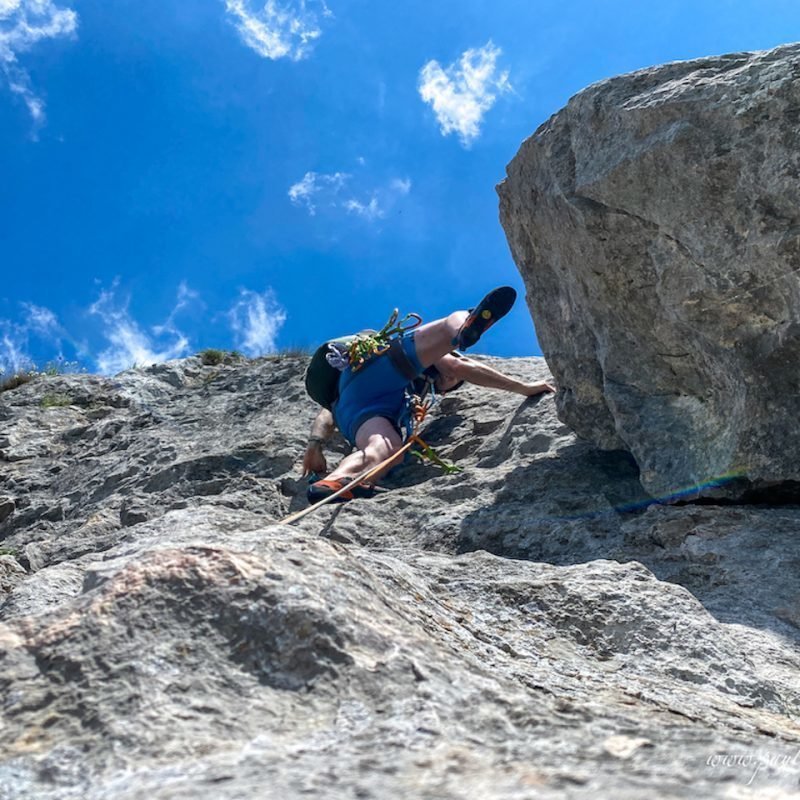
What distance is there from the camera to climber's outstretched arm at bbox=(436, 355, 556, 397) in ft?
19.4

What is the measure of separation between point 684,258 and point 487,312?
2.05 metres

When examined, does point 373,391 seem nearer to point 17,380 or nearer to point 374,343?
point 374,343

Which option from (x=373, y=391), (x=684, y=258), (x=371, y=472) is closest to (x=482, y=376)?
(x=373, y=391)

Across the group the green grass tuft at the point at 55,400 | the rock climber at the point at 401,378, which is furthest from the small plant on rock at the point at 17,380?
the rock climber at the point at 401,378

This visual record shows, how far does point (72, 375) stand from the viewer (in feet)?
32.4

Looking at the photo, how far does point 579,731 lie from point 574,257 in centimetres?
312

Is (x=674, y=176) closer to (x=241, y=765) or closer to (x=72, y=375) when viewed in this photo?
(x=241, y=765)

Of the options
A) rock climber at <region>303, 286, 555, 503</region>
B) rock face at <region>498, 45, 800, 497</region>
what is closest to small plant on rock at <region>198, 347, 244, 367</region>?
rock climber at <region>303, 286, 555, 503</region>

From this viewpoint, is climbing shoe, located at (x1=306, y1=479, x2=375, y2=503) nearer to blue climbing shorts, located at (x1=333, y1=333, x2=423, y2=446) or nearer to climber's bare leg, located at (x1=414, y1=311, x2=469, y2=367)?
blue climbing shorts, located at (x1=333, y1=333, x2=423, y2=446)

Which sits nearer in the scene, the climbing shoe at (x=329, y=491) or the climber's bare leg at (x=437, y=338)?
the climbing shoe at (x=329, y=491)

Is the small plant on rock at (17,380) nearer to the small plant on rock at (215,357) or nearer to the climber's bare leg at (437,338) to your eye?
the small plant on rock at (215,357)

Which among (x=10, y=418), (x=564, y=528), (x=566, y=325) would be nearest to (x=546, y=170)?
(x=566, y=325)

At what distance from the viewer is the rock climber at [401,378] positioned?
577 cm

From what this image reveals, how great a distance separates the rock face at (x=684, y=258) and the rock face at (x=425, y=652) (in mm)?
337
